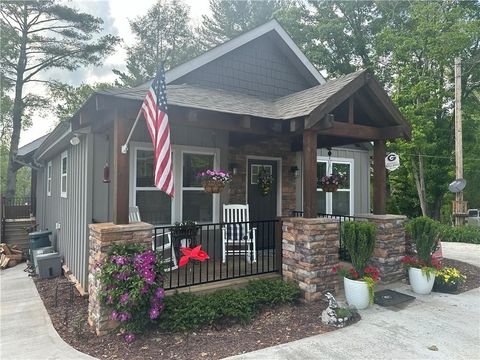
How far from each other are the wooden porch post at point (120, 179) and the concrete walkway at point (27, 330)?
145cm

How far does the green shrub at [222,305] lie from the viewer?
365 cm

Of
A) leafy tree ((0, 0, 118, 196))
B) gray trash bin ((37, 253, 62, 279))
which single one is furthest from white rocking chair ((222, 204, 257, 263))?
leafy tree ((0, 0, 118, 196))

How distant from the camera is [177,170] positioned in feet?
19.3

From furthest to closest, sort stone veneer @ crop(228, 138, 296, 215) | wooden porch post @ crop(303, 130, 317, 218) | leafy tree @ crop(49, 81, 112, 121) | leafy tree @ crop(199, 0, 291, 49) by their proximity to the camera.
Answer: leafy tree @ crop(199, 0, 291, 49) → leafy tree @ crop(49, 81, 112, 121) → stone veneer @ crop(228, 138, 296, 215) → wooden porch post @ crop(303, 130, 317, 218)

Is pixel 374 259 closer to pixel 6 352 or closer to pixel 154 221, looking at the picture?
pixel 154 221

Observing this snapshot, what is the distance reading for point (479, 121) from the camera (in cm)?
1430

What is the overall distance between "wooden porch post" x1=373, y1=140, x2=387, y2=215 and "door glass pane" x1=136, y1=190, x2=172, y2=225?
3.69 meters

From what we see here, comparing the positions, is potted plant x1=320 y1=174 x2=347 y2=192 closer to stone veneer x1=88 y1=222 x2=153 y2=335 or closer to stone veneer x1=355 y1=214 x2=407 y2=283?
stone veneer x1=355 y1=214 x2=407 y2=283

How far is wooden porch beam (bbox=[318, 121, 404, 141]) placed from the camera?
4867mm

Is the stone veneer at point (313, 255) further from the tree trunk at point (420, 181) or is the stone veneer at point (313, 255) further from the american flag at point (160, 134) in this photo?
the tree trunk at point (420, 181)

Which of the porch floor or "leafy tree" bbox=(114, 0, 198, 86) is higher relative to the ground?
"leafy tree" bbox=(114, 0, 198, 86)

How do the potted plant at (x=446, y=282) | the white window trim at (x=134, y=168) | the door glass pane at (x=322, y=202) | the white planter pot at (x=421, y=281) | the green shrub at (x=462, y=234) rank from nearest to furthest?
the white planter pot at (x=421, y=281)
the potted plant at (x=446, y=282)
the white window trim at (x=134, y=168)
the door glass pane at (x=322, y=202)
the green shrub at (x=462, y=234)

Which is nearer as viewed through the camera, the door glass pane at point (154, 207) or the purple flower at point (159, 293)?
the purple flower at point (159, 293)

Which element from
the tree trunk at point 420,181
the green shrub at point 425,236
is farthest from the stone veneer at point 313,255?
the tree trunk at point 420,181
